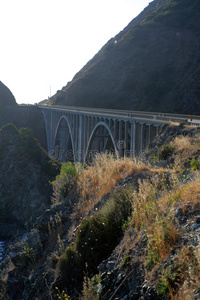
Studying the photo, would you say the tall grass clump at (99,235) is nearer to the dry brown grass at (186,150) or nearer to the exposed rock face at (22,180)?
the dry brown grass at (186,150)

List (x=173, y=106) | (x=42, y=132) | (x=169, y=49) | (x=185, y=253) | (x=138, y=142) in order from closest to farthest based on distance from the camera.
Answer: (x=185, y=253), (x=138, y=142), (x=173, y=106), (x=169, y=49), (x=42, y=132)

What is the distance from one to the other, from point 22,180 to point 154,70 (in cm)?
4346

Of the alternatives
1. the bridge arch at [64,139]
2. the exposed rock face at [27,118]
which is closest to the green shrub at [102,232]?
the bridge arch at [64,139]

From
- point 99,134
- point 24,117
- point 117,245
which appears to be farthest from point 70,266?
point 24,117

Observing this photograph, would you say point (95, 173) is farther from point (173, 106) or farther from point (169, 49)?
point (169, 49)

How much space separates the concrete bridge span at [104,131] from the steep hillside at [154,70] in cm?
1602

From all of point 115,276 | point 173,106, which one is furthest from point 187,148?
point 173,106

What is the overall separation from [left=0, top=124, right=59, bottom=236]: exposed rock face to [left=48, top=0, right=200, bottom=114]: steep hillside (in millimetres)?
25891

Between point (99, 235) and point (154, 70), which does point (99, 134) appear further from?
point (154, 70)

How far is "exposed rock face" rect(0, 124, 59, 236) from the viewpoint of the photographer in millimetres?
26516

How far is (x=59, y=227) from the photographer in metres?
6.46

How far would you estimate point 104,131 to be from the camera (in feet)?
101

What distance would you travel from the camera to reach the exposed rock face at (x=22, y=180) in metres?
26.5

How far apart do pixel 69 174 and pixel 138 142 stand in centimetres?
988
